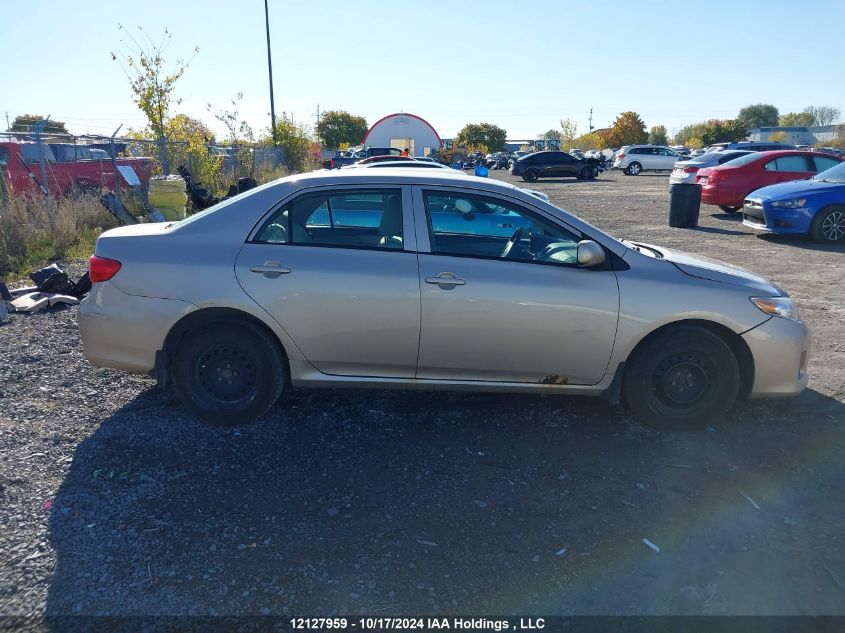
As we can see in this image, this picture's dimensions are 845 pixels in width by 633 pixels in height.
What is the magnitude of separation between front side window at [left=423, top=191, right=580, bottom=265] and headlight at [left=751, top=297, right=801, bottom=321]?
4.06 feet

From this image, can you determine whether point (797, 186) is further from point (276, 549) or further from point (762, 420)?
point (276, 549)

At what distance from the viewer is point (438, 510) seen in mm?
3420

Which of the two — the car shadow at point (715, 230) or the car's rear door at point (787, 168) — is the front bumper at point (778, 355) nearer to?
the car shadow at point (715, 230)

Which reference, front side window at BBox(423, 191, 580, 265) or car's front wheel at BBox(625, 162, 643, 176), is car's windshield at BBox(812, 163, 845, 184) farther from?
car's front wheel at BBox(625, 162, 643, 176)

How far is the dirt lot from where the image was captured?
2805 millimetres

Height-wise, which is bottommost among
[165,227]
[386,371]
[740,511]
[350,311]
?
[740,511]

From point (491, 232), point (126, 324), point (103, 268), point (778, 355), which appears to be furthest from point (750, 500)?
point (103, 268)

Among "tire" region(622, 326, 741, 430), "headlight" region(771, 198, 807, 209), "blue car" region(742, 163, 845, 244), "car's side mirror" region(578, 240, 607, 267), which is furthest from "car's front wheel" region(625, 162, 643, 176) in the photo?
"car's side mirror" region(578, 240, 607, 267)

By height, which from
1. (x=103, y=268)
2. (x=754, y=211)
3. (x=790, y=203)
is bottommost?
(x=754, y=211)

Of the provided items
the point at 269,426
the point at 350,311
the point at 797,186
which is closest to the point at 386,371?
the point at 350,311

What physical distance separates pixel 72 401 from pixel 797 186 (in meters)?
12.8

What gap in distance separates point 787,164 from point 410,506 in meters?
15.5

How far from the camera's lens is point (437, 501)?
3.50m

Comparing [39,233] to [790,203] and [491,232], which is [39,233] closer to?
[491,232]
